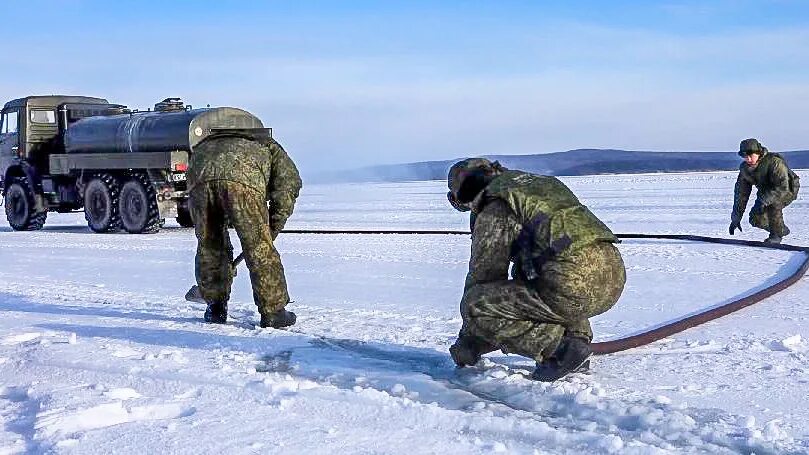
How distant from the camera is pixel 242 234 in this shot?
5613 mm

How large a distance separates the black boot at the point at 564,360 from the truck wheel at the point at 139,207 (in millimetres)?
11708

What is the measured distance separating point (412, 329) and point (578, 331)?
5.45 feet

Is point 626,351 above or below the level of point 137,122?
below

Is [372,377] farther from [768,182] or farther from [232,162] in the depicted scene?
[768,182]

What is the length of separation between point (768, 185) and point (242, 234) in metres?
7.51

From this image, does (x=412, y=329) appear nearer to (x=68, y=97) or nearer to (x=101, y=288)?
(x=101, y=288)

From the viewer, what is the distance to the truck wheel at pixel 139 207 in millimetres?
14984

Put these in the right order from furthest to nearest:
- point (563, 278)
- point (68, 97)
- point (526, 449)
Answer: point (68, 97), point (563, 278), point (526, 449)

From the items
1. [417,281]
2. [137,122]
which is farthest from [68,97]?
[417,281]

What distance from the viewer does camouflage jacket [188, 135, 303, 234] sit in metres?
5.61

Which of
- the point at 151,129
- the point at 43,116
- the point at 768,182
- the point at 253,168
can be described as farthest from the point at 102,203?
the point at 253,168

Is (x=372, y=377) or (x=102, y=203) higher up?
(x=102, y=203)

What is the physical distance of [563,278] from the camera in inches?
155

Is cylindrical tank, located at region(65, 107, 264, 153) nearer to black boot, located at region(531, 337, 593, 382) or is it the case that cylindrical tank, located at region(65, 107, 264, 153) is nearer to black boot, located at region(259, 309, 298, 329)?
black boot, located at region(259, 309, 298, 329)
